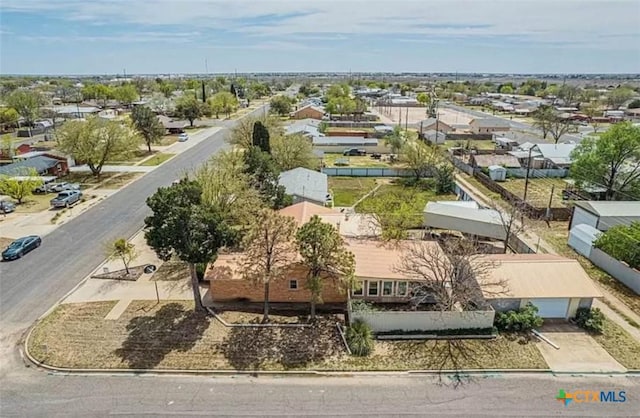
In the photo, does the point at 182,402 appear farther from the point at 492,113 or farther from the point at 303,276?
the point at 492,113

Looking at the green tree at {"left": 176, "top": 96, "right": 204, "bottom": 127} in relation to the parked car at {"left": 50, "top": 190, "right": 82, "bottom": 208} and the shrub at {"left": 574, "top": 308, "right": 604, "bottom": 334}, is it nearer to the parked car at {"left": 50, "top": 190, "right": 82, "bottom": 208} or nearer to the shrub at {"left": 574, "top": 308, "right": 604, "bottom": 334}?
the parked car at {"left": 50, "top": 190, "right": 82, "bottom": 208}

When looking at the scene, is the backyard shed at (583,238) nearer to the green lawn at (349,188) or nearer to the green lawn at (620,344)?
the green lawn at (620,344)

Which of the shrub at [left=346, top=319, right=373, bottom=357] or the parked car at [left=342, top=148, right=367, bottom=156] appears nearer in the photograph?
the shrub at [left=346, top=319, right=373, bottom=357]

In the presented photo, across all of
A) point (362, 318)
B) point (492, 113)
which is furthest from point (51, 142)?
point (492, 113)

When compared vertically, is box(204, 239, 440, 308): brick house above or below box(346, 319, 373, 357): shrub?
above

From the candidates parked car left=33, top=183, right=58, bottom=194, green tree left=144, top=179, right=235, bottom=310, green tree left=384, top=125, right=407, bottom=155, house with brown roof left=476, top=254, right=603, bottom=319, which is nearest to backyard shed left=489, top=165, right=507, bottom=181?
green tree left=384, top=125, right=407, bottom=155

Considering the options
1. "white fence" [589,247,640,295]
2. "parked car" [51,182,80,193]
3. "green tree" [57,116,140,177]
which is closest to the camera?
"white fence" [589,247,640,295]

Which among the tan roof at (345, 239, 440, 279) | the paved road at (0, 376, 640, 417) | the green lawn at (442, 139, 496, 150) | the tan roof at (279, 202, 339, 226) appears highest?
the green lawn at (442, 139, 496, 150)

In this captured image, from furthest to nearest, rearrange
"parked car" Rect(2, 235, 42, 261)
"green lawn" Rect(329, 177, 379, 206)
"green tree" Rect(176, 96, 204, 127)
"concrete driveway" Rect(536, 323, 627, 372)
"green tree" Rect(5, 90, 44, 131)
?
"green tree" Rect(176, 96, 204, 127) → "green tree" Rect(5, 90, 44, 131) → "green lawn" Rect(329, 177, 379, 206) → "parked car" Rect(2, 235, 42, 261) → "concrete driveway" Rect(536, 323, 627, 372)
